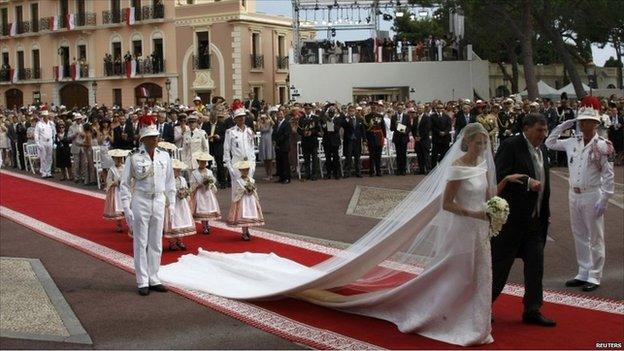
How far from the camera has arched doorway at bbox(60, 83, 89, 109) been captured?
2167 inches

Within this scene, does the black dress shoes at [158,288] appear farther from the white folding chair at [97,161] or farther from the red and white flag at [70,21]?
the red and white flag at [70,21]

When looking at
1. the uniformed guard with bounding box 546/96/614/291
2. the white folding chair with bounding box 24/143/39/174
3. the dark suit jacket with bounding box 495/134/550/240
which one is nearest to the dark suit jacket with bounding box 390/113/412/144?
the white folding chair with bounding box 24/143/39/174

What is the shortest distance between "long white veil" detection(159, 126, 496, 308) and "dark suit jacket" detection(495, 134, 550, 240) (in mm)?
361

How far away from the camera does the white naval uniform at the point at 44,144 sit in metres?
24.4

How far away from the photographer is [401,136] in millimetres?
21875

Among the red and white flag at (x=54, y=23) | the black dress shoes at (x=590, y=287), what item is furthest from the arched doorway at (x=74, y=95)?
Answer: the black dress shoes at (x=590, y=287)

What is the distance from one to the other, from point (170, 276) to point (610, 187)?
5406 mm

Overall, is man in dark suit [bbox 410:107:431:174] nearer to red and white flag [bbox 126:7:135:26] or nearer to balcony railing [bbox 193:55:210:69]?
balcony railing [bbox 193:55:210:69]

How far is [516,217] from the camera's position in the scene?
7.81 m

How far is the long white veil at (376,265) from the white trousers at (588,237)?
87.6 inches

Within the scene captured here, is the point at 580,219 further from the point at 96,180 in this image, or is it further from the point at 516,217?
the point at 96,180

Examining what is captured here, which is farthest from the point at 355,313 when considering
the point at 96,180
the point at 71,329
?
the point at 96,180

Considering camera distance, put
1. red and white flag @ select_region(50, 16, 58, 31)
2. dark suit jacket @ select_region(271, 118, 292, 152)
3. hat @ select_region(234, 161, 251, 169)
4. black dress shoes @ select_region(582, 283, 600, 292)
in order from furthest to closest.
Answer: red and white flag @ select_region(50, 16, 58, 31)
dark suit jacket @ select_region(271, 118, 292, 152)
hat @ select_region(234, 161, 251, 169)
black dress shoes @ select_region(582, 283, 600, 292)

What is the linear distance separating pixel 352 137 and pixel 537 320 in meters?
14.2
